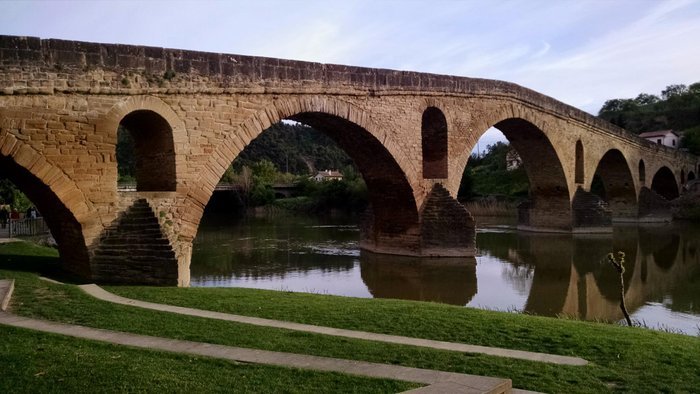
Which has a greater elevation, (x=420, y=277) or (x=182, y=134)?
(x=182, y=134)

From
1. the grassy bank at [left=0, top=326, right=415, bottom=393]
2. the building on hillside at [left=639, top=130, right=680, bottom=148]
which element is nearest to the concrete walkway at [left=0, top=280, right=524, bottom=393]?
the grassy bank at [left=0, top=326, right=415, bottom=393]

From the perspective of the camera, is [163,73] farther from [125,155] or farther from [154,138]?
[125,155]

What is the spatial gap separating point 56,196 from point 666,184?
142 ft

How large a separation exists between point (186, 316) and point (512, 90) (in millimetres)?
17783

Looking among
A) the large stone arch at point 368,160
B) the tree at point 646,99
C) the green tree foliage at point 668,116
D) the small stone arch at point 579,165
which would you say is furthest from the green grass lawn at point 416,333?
the tree at point 646,99

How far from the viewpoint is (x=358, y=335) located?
6.27m

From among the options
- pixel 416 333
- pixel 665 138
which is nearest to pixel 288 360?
pixel 416 333

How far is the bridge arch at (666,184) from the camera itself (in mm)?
41969

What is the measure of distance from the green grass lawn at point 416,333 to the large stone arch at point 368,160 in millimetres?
3932

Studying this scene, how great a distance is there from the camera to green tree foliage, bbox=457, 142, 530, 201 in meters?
41.8

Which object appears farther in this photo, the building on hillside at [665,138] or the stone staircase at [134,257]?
the building on hillside at [665,138]

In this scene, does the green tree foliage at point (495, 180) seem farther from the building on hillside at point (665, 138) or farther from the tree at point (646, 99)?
the tree at point (646, 99)

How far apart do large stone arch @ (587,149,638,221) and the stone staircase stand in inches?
1158

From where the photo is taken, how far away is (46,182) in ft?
30.4
